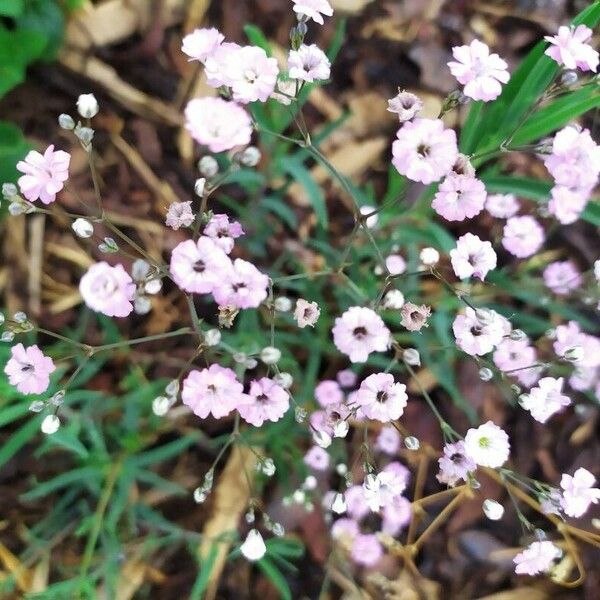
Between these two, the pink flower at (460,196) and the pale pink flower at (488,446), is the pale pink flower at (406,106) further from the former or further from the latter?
the pale pink flower at (488,446)

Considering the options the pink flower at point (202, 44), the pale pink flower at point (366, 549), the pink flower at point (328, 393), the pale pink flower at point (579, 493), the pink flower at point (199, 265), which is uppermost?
the pink flower at point (202, 44)

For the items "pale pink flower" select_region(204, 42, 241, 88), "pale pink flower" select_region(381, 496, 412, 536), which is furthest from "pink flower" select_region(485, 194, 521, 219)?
"pale pink flower" select_region(381, 496, 412, 536)

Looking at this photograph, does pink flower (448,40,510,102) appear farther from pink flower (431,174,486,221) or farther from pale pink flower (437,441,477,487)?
pale pink flower (437,441,477,487)

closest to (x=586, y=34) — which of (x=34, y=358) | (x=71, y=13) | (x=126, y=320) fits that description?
(x=34, y=358)

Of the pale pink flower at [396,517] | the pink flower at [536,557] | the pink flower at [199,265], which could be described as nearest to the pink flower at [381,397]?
the pink flower at [199,265]

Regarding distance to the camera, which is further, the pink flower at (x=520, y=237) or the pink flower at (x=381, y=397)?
the pink flower at (x=520, y=237)
